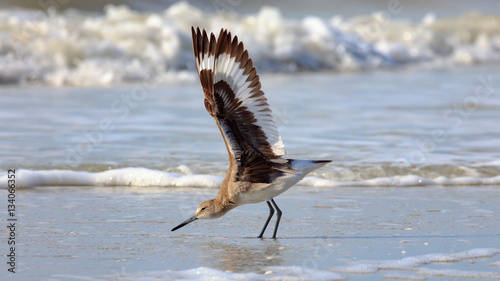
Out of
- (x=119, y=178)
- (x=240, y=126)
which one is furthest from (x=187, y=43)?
(x=240, y=126)

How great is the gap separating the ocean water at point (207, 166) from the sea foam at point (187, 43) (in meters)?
0.07

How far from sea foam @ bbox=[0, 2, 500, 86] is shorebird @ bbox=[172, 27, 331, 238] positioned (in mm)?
10082

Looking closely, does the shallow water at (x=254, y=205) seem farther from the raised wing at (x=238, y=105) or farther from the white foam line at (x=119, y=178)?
the raised wing at (x=238, y=105)

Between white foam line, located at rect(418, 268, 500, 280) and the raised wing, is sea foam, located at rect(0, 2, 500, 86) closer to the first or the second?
the raised wing

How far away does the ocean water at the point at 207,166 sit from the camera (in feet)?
13.0

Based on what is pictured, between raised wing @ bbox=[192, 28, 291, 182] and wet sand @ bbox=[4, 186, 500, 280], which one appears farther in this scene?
raised wing @ bbox=[192, 28, 291, 182]

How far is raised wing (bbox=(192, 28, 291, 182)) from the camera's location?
13.9 ft

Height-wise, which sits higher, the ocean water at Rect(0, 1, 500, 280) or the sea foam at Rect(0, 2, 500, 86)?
the sea foam at Rect(0, 2, 500, 86)

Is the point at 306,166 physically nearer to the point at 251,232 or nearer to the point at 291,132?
the point at 251,232

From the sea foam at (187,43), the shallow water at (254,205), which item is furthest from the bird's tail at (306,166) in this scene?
the sea foam at (187,43)

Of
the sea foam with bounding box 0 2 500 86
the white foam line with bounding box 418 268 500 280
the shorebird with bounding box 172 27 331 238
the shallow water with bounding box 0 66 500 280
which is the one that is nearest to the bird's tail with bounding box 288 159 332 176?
the shorebird with bounding box 172 27 331 238

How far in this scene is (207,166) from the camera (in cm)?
669

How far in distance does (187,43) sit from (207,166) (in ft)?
35.5

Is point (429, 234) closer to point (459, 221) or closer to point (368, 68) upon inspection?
point (459, 221)
